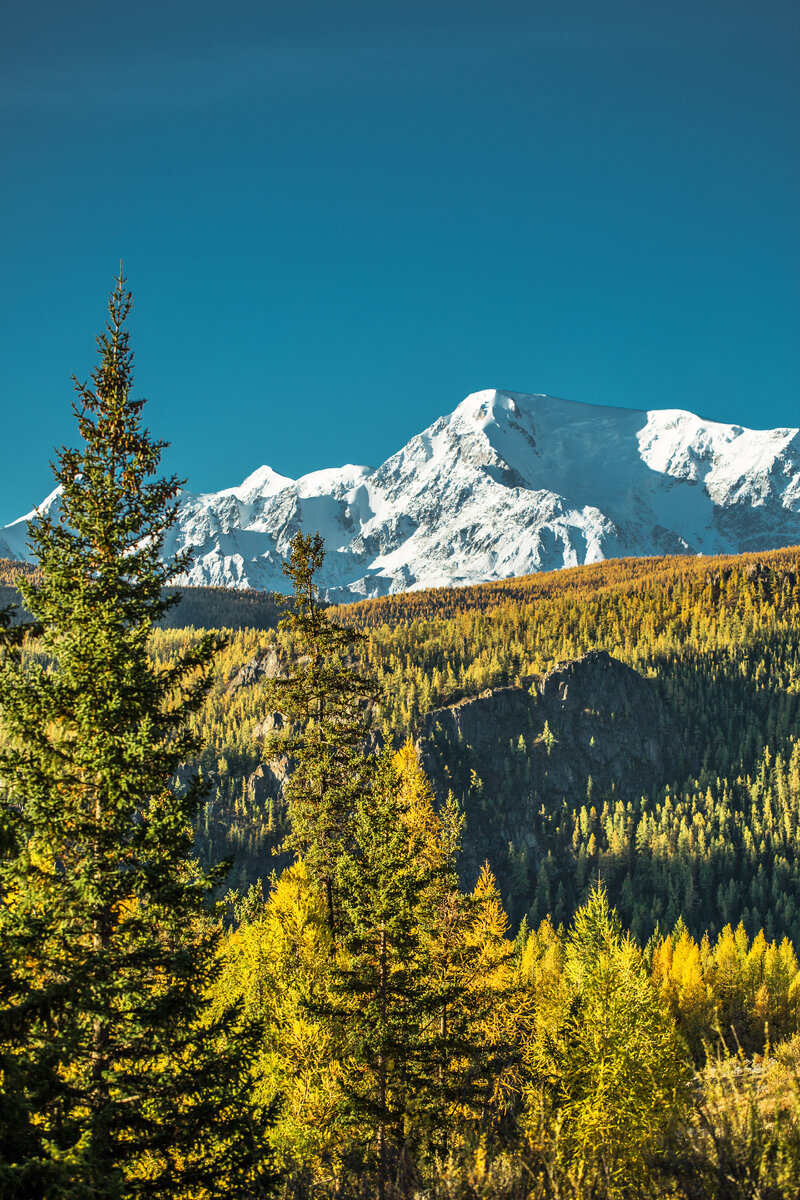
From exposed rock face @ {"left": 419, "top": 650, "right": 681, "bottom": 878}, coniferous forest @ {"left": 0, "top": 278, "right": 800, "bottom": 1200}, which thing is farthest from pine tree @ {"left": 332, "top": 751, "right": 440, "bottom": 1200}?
exposed rock face @ {"left": 419, "top": 650, "right": 681, "bottom": 878}

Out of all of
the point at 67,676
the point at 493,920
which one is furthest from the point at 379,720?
the point at 67,676

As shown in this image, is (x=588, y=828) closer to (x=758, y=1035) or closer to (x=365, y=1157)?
(x=758, y=1035)

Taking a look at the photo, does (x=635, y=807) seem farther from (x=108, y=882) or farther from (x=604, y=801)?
(x=108, y=882)

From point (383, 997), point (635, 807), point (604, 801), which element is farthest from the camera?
point (635, 807)

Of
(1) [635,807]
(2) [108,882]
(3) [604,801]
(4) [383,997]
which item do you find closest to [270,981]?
(4) [383,997]

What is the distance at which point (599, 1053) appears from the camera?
62.9ft

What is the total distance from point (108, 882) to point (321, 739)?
1180 cm

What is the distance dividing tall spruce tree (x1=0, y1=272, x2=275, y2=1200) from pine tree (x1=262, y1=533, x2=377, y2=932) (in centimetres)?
932

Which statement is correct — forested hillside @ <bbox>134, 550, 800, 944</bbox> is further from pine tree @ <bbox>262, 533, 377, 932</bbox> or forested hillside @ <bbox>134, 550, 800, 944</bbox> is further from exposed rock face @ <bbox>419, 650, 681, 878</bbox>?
pine tree @ <bbox>262, 533, 377, 932</bbox>

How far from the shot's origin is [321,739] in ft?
72.0

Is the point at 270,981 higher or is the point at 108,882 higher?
the point at 108,882

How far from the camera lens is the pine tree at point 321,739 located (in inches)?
839

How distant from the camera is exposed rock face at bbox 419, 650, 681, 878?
150625 mm

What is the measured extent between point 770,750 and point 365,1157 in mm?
179230
